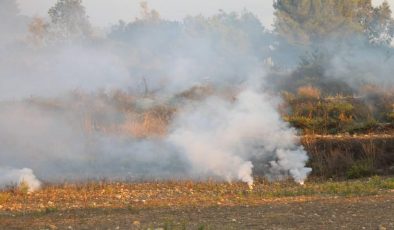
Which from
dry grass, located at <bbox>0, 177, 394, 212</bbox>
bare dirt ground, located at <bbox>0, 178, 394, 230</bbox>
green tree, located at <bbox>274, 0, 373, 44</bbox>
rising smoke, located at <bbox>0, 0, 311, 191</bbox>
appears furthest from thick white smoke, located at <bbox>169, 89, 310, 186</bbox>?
green tree, located at <bbox>274, 0, 373, 44</bbox>

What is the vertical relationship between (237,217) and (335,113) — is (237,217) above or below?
below

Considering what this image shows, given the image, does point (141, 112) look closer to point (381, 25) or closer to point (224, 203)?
point (224, 203)

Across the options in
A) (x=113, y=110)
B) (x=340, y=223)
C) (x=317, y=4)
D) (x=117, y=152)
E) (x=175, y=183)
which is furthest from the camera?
(x=317, y=4)

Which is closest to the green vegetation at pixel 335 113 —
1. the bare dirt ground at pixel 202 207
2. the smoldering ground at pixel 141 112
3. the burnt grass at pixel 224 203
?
the smoldering ground at pixel 141 112

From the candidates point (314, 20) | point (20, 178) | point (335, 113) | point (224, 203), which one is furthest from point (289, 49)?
point (224, 203)

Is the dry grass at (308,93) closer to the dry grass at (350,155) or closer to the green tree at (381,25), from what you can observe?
the dry grass at (350,155)

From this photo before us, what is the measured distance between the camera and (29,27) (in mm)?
51000

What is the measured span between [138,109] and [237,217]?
1618 cm

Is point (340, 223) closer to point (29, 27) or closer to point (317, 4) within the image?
point (317, 4)

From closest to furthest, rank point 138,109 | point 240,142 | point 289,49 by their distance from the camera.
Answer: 1. point 240,142
2. point 138,109
3. point 289,49

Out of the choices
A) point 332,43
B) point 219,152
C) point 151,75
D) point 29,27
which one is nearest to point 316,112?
point 151,75

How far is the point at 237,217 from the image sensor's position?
10953 mm

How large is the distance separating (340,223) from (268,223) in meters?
1.06

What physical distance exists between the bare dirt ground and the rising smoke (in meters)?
1.95
